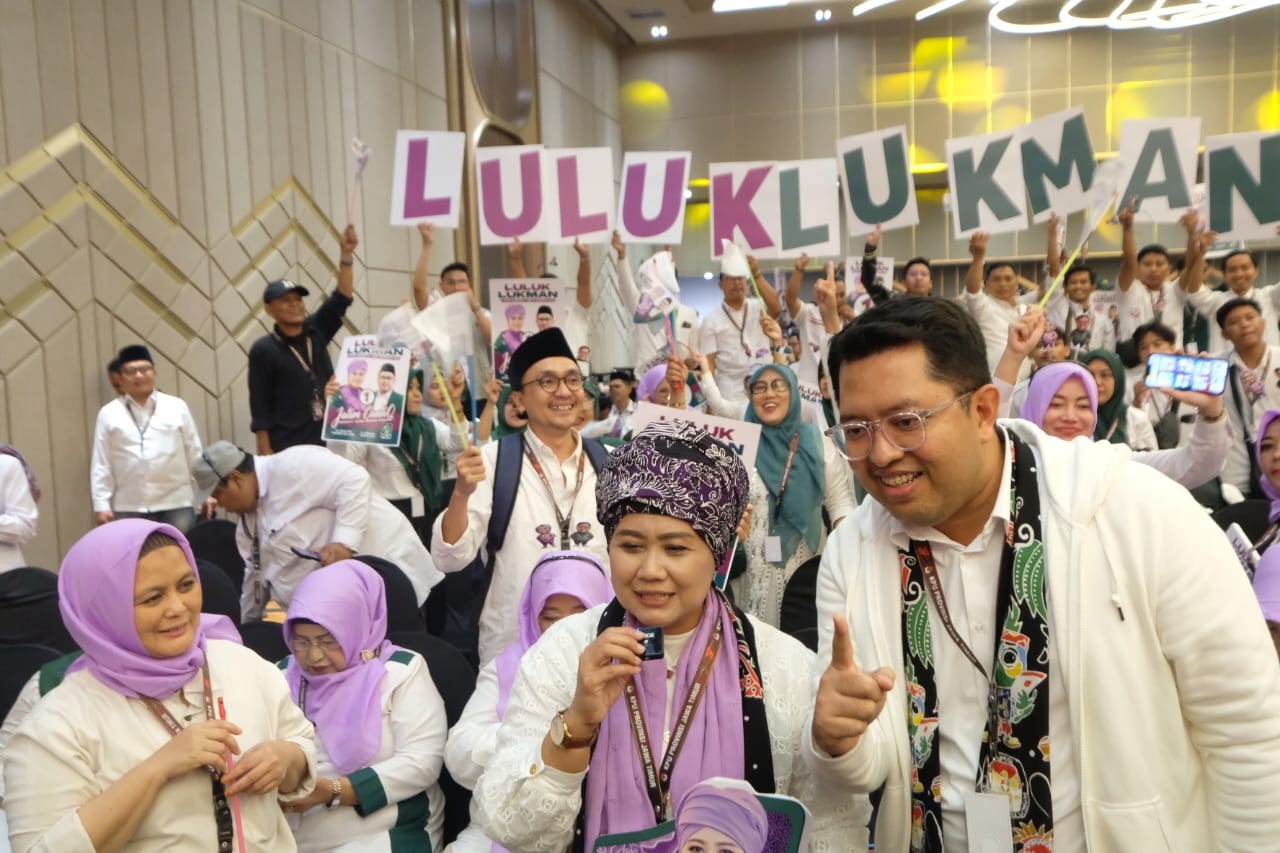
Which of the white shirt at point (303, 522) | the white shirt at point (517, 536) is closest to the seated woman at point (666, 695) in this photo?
the white shirt at point (517, 536)

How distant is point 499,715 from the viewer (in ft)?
7.84

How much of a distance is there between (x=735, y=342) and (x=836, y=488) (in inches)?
145

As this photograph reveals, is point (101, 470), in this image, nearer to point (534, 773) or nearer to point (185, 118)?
point (185, 118)

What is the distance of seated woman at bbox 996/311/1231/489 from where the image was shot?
2998 millimetres

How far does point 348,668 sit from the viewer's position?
249 cm

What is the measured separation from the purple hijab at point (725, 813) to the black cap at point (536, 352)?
1.87 meters

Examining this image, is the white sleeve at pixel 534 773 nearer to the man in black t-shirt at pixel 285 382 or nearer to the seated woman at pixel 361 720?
the seated woman at pixel 361 720

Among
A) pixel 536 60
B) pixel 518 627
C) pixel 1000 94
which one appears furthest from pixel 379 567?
pixel 1000 94

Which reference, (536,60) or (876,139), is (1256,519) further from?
(536,60)

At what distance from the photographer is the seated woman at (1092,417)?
300 cm

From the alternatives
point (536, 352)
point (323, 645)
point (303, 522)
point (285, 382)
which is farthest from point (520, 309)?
point (323, 645)

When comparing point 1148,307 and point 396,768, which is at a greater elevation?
point 1148,307

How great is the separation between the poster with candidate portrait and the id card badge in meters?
3.56

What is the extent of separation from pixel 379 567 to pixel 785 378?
6.05ft
